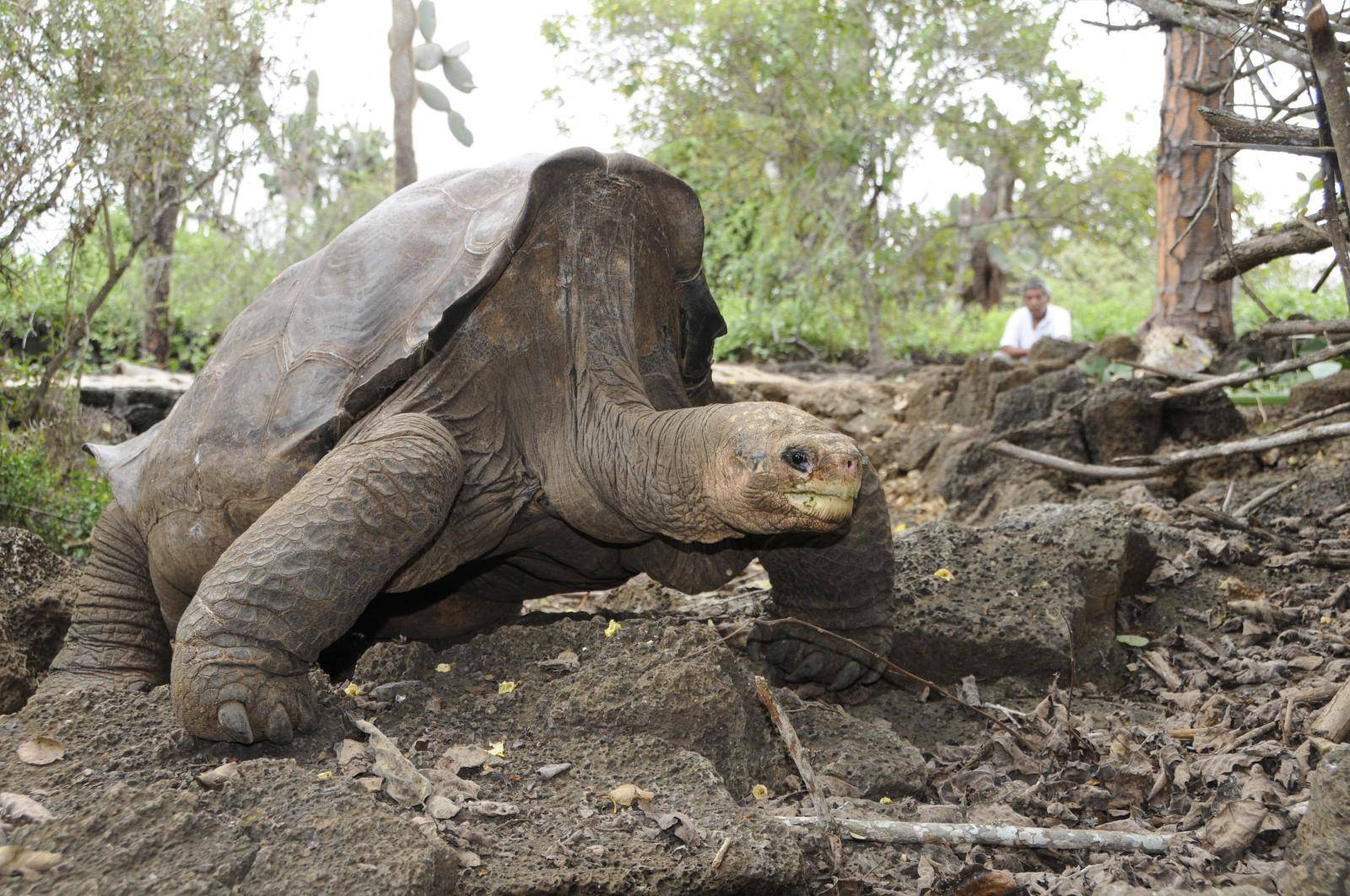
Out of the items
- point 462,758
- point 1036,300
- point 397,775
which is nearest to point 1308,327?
point 462,758

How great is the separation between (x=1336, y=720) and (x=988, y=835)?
91 centimetres

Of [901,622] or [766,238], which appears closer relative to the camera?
[901,622]

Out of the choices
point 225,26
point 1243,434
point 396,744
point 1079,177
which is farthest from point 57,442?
point 1079,177

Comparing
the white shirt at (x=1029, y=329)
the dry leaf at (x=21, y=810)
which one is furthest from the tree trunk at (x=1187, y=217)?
the dry leaf at (x=21, y=810)

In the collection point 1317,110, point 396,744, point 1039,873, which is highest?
point 1317,110

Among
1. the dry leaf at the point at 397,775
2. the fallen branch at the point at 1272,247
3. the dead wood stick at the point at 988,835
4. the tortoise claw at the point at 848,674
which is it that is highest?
the fallen branch at the point at 1272,247

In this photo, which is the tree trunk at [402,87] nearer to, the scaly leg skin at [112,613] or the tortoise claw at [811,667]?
the scaly leg skin at [112,613]

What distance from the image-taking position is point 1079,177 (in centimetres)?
1431

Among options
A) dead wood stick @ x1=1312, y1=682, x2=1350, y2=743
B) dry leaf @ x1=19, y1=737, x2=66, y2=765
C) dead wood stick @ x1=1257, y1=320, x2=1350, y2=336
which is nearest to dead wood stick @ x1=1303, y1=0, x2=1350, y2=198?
dead wood stick @ x1=1257, y1=320, x2=1350, y2=336

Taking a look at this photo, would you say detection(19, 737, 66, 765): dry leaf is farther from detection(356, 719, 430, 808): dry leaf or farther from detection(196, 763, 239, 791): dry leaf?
detection(356, 719, 430, 808): dry leaf

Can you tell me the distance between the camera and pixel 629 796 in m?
2.19

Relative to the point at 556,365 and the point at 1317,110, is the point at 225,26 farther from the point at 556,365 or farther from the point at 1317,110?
the point at 1317,110

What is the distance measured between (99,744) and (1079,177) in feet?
45.7

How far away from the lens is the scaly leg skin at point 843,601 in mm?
3412
